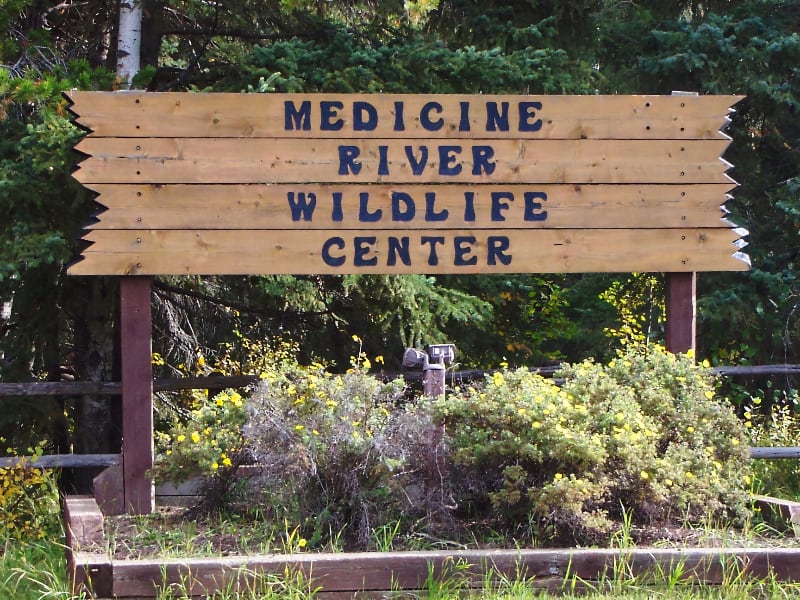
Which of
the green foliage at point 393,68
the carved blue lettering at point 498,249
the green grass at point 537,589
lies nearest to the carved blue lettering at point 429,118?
the carved blue lettering at point 498,249

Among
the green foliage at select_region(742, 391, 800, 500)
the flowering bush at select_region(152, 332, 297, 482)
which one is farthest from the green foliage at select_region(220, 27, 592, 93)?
the green foliage at select_region(742, 391, 800, 500)

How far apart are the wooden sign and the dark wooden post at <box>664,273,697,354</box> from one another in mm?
128

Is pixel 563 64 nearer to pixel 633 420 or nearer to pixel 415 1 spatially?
pixel 415 1

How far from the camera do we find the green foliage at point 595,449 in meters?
4.97

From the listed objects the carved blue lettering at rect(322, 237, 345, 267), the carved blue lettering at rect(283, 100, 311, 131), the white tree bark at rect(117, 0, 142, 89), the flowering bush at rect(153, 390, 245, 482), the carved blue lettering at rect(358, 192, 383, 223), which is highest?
the white tree bark at rect(117, 0, 142, 89)

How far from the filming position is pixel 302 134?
599 centimetres

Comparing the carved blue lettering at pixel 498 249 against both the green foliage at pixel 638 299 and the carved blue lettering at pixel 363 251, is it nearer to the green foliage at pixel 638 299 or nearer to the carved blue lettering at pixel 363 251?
the carved blue lettering at pixel 363 251

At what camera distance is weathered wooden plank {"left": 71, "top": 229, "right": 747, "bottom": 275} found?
19.3ft

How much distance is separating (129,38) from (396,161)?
2784mm

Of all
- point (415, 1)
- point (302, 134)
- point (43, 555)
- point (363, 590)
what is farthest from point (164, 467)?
point (415, 1)

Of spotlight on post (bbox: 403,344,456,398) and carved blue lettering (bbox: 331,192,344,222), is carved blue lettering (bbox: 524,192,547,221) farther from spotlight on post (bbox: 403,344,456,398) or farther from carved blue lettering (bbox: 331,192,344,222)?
carved blue lettering (bbox: 331,192,344,222)

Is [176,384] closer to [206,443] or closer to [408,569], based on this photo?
[206,443]

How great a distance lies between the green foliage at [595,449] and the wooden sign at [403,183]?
95cm

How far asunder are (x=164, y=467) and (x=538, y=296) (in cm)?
699
